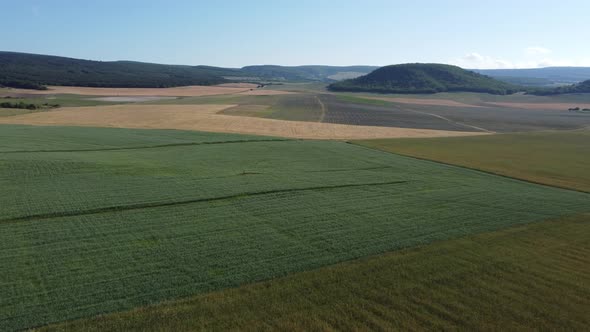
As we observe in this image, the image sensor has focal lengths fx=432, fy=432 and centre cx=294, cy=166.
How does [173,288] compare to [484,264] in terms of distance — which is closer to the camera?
[173,288]

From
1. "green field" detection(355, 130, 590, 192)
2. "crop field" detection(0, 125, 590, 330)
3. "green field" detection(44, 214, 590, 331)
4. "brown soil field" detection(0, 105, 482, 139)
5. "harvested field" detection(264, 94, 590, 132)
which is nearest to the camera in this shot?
"green field" detection(44, 214, 590, 331)

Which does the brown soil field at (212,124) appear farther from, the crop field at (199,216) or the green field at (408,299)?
the green field at (408,299)

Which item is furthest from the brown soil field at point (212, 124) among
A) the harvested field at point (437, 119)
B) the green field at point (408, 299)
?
the green field at point (408, 299)

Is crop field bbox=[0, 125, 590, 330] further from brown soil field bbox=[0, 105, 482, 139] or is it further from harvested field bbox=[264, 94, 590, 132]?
harvested field bbox=[264, 94, 590, 132]

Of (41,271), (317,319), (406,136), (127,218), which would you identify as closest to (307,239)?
(317,319)

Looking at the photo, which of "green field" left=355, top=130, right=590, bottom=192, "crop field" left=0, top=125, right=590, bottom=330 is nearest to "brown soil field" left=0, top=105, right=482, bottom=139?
"green field" left=355, top=130, right=590, bottom=192

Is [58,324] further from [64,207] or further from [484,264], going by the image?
[484,264]
